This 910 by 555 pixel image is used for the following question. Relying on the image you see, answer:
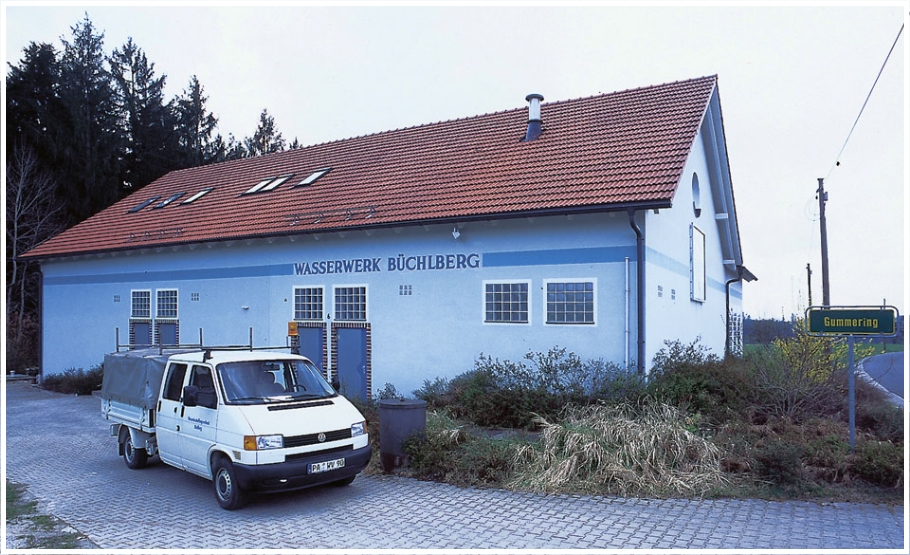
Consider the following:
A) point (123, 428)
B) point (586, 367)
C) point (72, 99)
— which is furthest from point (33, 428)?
Result: point (72, 99)

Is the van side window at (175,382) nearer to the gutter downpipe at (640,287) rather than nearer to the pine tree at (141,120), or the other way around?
the gutter downpipe at (640,287)

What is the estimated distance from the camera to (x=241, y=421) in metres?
7.81

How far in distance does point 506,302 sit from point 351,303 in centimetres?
422

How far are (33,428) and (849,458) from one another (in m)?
15.1

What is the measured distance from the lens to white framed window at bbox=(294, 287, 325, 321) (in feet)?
Result: 55.0

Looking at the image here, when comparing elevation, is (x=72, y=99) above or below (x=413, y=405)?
above

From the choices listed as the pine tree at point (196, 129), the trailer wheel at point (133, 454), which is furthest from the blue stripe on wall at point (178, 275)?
the pine tree at point (196, 129)

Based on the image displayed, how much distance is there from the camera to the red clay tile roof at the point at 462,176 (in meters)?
13.7

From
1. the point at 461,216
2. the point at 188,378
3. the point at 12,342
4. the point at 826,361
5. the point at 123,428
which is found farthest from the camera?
the point at 12,342

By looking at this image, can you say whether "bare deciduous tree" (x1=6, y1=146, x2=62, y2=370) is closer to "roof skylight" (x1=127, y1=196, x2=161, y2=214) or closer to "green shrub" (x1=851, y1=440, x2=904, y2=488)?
"roof skylight" (x1=127, y1=196, x2=161, y2=214)

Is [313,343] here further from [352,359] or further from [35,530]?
[35,530]

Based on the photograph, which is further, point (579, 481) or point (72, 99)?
point (72, 99)

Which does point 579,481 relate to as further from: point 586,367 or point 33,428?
point 33,428

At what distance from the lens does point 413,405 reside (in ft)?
31.1
